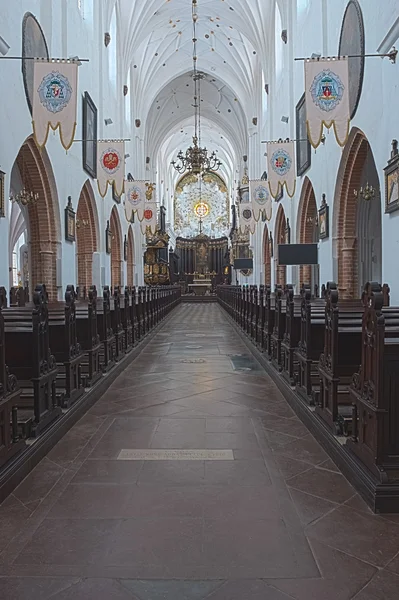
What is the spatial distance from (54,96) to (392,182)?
641 centimetres

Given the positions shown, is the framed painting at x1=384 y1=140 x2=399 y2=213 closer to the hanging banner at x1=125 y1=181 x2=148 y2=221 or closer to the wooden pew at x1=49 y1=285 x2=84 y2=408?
the wooden pew at x1=49 y1=285 x2=84 y2=408

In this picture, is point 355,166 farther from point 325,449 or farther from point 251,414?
point 325,449

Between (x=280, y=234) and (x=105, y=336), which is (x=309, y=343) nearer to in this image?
(x=105, y=336)

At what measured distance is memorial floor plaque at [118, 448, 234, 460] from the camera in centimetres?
432

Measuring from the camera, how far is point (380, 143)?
9984 millimetres

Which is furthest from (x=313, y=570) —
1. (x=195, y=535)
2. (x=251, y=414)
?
(x=251, y=414)

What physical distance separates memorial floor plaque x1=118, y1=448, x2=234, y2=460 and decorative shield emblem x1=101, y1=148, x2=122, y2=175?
13.1 m

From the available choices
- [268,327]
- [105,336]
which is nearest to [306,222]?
[268,327]

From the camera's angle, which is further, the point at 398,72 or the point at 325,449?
the point at 398,72

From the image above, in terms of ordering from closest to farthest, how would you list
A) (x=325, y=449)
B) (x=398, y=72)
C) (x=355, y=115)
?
(x=325, y=449), (x=398, y=72), (x=355, y=115)

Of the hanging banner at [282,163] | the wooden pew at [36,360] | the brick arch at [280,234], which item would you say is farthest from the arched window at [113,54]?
the wooden pew at [36,360]

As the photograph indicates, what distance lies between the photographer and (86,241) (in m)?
19.6

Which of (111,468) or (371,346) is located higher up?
(371,346)

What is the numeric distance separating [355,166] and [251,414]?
894cm
